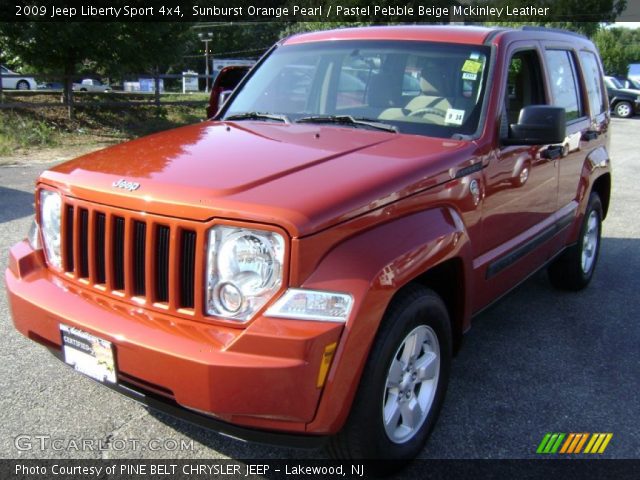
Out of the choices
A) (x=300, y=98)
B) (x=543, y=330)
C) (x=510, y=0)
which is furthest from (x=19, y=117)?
(x=510, y=0)

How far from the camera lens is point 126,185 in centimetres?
248

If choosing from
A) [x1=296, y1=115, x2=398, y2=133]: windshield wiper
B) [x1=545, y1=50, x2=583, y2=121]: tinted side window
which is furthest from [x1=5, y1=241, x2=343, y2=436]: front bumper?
[x1=545, y1=50, x2=583, y2=121]: tinted side window

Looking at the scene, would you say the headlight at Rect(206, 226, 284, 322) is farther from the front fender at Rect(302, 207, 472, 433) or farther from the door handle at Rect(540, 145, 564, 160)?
the door handle at Rect(540, 145, 564, 160)

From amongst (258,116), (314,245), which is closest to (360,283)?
(314,245)

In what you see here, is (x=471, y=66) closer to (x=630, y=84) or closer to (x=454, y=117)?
(x=454, y=117)

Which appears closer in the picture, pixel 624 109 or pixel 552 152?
pixel 552 152

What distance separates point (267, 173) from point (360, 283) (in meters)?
0.64

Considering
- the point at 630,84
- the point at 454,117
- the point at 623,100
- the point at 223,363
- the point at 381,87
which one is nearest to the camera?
the point at 223,363

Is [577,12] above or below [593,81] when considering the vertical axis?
above

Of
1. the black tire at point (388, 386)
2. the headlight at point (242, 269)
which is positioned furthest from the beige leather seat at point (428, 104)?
the headlight at point (242, 269)

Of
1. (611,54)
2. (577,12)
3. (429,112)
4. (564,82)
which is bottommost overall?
(429,112)

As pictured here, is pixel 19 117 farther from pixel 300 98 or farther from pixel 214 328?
pixel 214 328

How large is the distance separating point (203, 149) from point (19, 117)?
12977 mm

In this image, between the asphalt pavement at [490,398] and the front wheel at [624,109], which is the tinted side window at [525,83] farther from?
the front wheel at [624,109]
